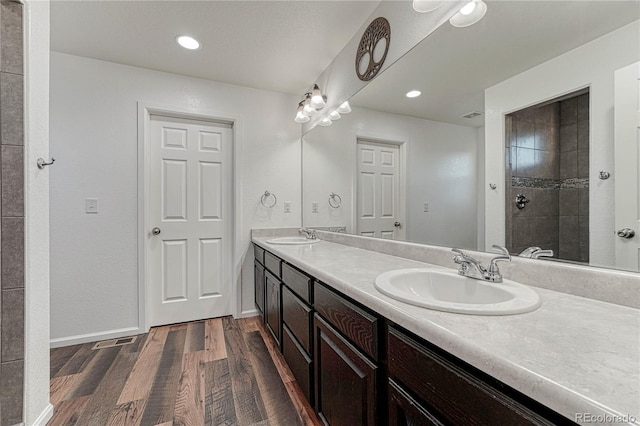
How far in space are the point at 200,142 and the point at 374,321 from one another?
2424 mm

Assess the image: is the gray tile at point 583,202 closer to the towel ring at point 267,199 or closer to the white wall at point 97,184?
the towel ring at point 267,199

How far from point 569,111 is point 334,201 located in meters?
1.71

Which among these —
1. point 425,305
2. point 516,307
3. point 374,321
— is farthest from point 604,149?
point 374,321

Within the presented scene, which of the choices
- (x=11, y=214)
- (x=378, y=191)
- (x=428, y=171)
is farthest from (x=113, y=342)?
(x=428, y=171)

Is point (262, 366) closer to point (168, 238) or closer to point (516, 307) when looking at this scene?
point (168, 238)

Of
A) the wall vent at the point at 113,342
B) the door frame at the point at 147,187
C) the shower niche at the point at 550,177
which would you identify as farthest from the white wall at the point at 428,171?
the wall vent at the point at 113,342

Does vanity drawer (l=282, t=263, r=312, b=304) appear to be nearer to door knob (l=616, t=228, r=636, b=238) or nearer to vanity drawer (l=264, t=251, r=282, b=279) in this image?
vanity drawer (l=264, t=251, r=282, b=279)

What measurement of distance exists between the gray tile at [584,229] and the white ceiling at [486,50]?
466mm

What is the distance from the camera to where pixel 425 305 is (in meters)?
0.71

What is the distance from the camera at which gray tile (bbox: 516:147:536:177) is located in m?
0.98

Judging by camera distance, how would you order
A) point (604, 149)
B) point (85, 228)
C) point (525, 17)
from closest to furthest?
point (604, 149) → point (525, 17) → point (85, 228)

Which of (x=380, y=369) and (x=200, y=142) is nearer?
(x=380, y=369)

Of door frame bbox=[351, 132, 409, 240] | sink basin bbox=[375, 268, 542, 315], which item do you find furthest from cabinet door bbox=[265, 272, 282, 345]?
sink basin bbox=[375, 268, 542, 315]

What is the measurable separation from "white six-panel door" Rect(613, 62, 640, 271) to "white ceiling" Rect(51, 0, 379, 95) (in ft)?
4.41
